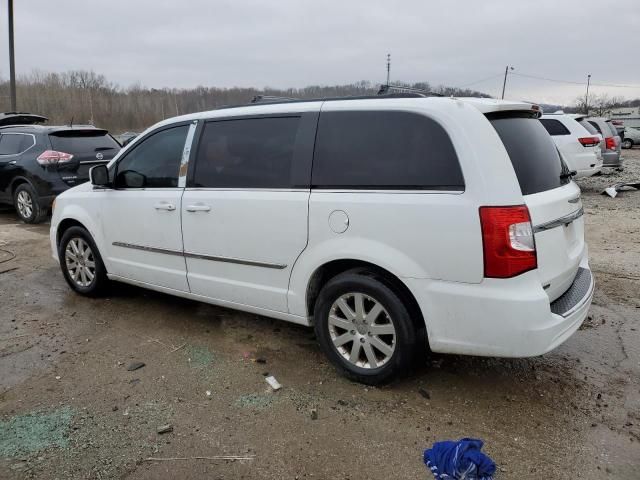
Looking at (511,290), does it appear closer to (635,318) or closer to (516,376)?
(516,376)

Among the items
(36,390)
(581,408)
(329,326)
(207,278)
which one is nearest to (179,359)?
(207,278)

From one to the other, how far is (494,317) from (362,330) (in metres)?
0.85

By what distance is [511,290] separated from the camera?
2.75 meters

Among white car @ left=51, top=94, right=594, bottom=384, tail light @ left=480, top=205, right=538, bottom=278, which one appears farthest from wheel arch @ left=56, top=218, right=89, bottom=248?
tail light @ left=480, top=205, right=538, bottom=278

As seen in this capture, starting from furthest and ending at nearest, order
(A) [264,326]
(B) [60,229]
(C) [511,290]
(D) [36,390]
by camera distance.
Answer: (B) [60,229]
(A) [264,326]
(D) [36,390]
(C) [511,290]

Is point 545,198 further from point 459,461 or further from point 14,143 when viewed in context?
point 14,143

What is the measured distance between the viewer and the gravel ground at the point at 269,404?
262 centimetres

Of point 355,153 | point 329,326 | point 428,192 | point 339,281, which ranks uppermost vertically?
point 355,153

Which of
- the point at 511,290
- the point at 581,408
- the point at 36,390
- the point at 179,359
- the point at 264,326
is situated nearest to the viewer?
the point at 511,290

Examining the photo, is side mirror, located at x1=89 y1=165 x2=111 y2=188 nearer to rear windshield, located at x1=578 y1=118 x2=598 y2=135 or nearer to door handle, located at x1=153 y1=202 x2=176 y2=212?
door handle, located at x1=153 y1=202 x2=176 y2=212

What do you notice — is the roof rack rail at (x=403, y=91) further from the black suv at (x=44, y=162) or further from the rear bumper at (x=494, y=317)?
the black suv at (x=44, y=162)

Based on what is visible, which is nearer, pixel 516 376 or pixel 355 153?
pixel 355 153

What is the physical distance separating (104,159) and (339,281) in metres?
7.03

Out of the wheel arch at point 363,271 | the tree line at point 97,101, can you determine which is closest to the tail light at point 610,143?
the wheel arch at point 363,271
